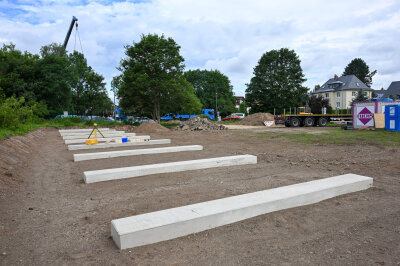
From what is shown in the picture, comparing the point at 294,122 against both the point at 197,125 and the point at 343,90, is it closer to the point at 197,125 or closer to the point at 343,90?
the point at 197,125

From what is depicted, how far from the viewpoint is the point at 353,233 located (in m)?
3.46

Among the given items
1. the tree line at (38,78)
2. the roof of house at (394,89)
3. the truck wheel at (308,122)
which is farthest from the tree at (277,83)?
the roof of house at (394,89)

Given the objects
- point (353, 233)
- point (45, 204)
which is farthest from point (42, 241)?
point (353, 233)

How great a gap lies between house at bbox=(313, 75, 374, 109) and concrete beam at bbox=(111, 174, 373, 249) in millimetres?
65440

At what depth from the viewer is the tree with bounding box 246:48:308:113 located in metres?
49.2

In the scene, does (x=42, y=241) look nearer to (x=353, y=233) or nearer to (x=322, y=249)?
(x=322, y=249)

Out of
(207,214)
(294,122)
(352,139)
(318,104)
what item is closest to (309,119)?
(294,122)

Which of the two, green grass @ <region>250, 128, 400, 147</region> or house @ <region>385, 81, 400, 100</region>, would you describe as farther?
house @ <region>385, 81, 400, 100</region>

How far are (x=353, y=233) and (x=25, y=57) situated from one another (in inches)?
1595

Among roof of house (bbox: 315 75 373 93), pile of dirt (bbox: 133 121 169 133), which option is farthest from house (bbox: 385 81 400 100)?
pile of dirt (bbox: 133 121 169 133)

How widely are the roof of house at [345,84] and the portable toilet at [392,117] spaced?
50477 millimetres

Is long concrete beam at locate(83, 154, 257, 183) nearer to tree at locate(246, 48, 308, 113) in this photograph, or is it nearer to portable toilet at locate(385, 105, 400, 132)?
portable toilet at locate(385, 105, 400, 132)

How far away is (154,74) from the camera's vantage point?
94.4ft

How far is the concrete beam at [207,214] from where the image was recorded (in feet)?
10.3
